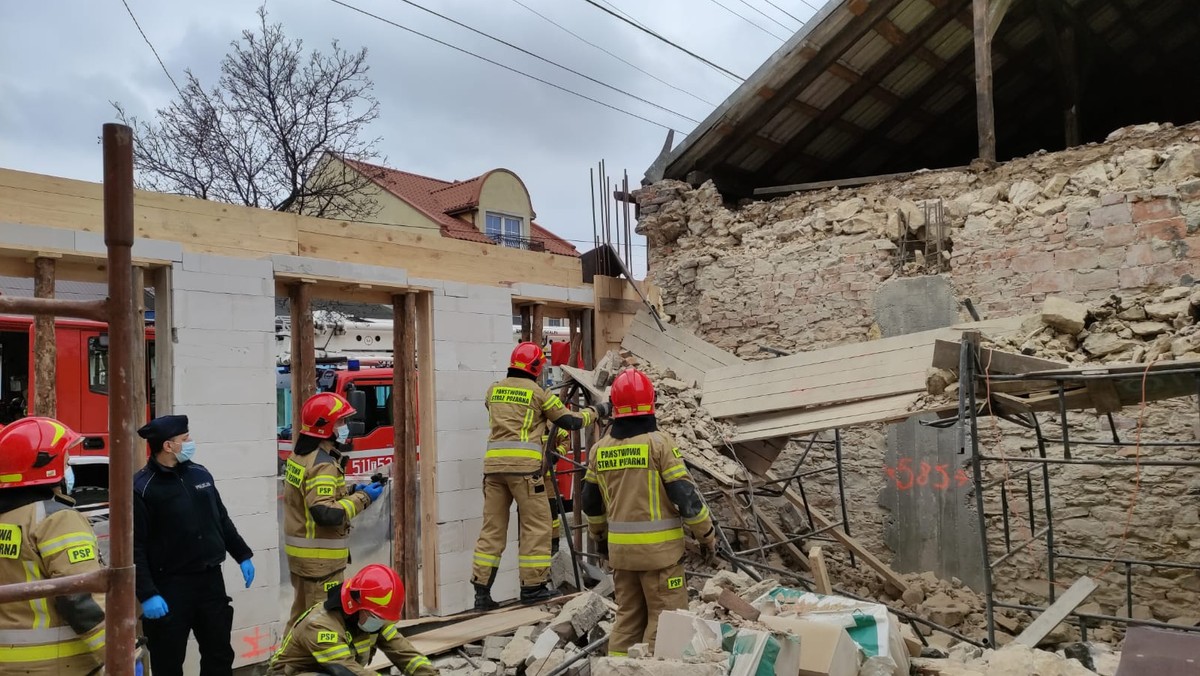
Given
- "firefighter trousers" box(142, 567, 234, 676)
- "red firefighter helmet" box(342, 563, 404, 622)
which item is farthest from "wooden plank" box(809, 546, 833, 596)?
"firefighter trousers" box(142, 567, 234, 676)

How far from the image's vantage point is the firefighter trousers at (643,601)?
5.08 metres

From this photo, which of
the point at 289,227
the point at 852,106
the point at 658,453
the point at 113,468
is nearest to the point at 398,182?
the point at 852,106

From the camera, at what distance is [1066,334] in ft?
17.2

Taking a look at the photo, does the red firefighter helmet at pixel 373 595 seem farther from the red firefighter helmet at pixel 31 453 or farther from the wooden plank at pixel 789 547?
the wooden plank at pixel 789 547

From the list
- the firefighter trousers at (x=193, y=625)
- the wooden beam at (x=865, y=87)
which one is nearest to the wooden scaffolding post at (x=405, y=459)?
the firefighter trousers at (x=193, y=625)

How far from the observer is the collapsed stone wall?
20.8 feet

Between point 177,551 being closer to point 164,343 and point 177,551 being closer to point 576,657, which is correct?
point 164,343

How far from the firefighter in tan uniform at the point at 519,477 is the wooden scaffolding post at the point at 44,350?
3094 millimetres

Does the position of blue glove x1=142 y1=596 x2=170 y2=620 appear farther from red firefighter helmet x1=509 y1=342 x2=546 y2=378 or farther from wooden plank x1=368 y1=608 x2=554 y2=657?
red firefighter helmet x1=509 y1=342 x2=546 y2=378

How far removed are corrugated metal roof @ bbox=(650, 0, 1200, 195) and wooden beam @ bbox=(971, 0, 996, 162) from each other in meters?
0.83

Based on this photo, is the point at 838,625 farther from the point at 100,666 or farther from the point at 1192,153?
the point at 1192,153

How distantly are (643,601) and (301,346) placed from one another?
332 centimetres

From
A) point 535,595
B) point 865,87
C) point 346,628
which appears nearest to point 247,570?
point 346,628

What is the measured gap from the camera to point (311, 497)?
5.34 metres
